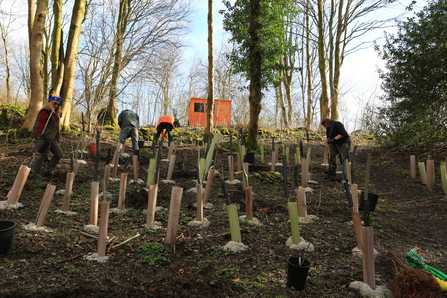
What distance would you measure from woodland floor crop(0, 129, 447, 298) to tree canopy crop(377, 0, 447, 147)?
3697mm

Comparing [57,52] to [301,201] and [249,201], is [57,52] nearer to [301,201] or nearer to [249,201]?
[249,201]

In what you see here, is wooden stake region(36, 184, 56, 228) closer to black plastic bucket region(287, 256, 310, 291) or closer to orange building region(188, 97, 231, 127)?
black plastic bucket region(287, 256, 310, 291)

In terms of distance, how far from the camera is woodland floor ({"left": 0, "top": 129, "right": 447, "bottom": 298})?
2.20m

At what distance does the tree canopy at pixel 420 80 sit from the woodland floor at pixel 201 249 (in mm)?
3697

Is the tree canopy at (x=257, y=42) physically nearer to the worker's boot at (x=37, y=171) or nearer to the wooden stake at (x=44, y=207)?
the worker's boot at (x=37, y=171)

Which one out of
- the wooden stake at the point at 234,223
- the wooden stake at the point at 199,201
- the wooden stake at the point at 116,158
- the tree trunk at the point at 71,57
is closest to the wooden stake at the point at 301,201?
the wooden stake at the point at 234,223

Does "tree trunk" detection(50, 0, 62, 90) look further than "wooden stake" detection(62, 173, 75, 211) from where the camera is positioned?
Yes

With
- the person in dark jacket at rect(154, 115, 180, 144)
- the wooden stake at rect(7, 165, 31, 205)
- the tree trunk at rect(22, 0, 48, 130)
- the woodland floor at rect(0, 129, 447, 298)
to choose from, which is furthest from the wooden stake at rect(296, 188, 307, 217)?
the tree trunk at rect(22, 0, 48, 130)

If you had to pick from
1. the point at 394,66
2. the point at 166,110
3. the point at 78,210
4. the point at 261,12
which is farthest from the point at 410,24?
the point at 166,110

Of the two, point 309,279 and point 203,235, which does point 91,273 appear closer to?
point 203,235

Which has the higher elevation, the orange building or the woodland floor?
the orange building

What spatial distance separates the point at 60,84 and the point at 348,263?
8.87 metres

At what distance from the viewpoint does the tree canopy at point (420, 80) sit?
8117 millimetres

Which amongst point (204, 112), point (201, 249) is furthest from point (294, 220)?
point (204, 112)
